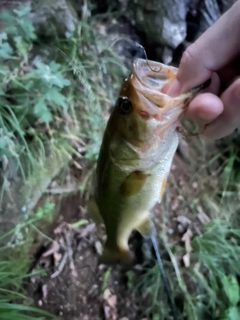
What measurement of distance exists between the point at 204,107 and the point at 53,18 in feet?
4.70

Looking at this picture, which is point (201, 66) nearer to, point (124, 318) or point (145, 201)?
point (145, 201)

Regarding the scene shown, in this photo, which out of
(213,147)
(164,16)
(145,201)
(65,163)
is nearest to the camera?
(145,201)

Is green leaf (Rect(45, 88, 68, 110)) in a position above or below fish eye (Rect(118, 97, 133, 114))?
below

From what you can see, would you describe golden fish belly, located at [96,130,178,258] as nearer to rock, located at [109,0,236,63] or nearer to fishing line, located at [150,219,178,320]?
fishing line, located at [150,219,178,320]

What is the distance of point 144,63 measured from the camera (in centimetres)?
95

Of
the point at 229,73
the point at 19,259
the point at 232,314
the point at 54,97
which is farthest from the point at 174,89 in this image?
the point at 232,314

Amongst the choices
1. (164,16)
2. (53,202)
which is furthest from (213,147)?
(53,202)

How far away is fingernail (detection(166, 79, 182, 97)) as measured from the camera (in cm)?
98

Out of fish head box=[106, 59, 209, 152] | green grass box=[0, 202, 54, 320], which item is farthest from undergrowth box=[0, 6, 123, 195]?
fish head box=[106, 59, 209, 152]

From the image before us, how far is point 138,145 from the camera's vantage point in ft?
3.32

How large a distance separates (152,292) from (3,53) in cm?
113

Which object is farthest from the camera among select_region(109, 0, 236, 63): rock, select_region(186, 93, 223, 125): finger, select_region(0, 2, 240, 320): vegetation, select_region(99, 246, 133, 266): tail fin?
select_region(109, 0, 236, 63): rock

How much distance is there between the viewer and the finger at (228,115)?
92 centimetres

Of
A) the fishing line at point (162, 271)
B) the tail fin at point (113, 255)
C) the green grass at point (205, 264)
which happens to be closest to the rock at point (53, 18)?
the green grass at point (205, 264)
